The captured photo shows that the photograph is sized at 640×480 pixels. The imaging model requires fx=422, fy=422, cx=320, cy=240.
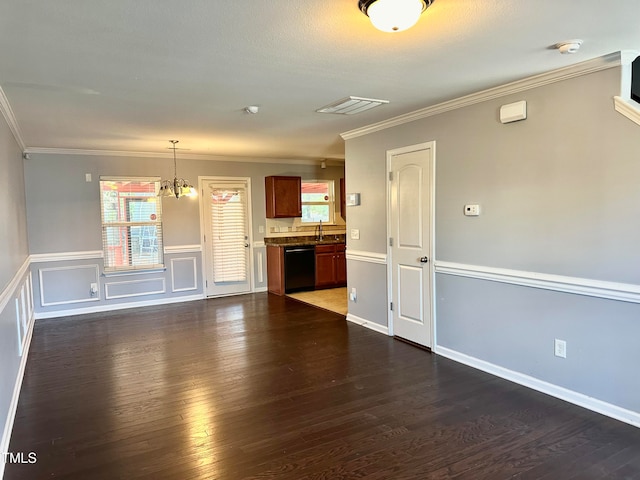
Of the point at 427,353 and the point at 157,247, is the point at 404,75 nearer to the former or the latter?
the point at 427,353

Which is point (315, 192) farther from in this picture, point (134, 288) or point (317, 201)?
point (134, 288)

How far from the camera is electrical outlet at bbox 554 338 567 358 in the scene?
10.1 ft

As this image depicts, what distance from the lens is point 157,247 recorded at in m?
6.64

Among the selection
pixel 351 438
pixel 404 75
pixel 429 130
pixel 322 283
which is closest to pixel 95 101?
pixel 404 75

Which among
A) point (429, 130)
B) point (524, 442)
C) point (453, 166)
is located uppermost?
point (429, 130)

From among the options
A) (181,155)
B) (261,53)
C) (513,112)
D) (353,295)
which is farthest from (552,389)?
(181,155)

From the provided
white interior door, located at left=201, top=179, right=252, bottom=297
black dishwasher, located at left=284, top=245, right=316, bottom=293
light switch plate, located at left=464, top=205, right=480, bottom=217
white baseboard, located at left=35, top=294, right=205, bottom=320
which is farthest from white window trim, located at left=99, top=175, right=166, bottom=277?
light switch plate, located at left=464, top=205, right=480, bottom=217

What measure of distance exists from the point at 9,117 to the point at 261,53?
2.77 m

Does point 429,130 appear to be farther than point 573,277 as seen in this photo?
Yes

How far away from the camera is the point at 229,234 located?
727 centimetres

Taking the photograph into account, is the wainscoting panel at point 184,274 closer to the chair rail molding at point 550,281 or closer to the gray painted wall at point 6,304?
the gray painted wall at point 6,304

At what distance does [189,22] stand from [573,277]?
9.62 feet

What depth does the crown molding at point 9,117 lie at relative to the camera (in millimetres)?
3267

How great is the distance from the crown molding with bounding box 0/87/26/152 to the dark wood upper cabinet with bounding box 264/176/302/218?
3.64 metres
